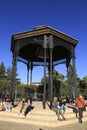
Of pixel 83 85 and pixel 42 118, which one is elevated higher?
pixel 83 85

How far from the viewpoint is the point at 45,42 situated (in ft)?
51.7

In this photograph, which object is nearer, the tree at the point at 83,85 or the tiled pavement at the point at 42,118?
the tiled pavement at the point at 42,118

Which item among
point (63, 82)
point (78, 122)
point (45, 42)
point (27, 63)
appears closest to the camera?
point (78, 122)

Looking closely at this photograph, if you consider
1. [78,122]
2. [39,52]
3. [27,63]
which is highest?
[39,52]

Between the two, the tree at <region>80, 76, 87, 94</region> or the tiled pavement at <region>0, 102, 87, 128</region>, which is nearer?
the tiled pavement at <region>0, 102, 87, 128</region>

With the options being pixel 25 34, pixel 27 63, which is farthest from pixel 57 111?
pixel 27 63

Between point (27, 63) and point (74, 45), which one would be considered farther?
point (27, 63)

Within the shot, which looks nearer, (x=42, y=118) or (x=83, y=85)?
(x=42, y=118)

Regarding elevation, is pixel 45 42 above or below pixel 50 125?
above

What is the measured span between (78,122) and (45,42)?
6.99 m

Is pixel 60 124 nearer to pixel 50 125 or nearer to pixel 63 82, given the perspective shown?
pixel 50 125

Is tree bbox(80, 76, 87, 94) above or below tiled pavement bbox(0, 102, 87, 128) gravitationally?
above

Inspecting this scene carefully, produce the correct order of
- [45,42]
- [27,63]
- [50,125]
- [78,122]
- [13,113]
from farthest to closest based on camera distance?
[27,63], [45,42], [13,113], [78,122], [50,125]

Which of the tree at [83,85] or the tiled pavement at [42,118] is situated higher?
the tree at [83,85]
